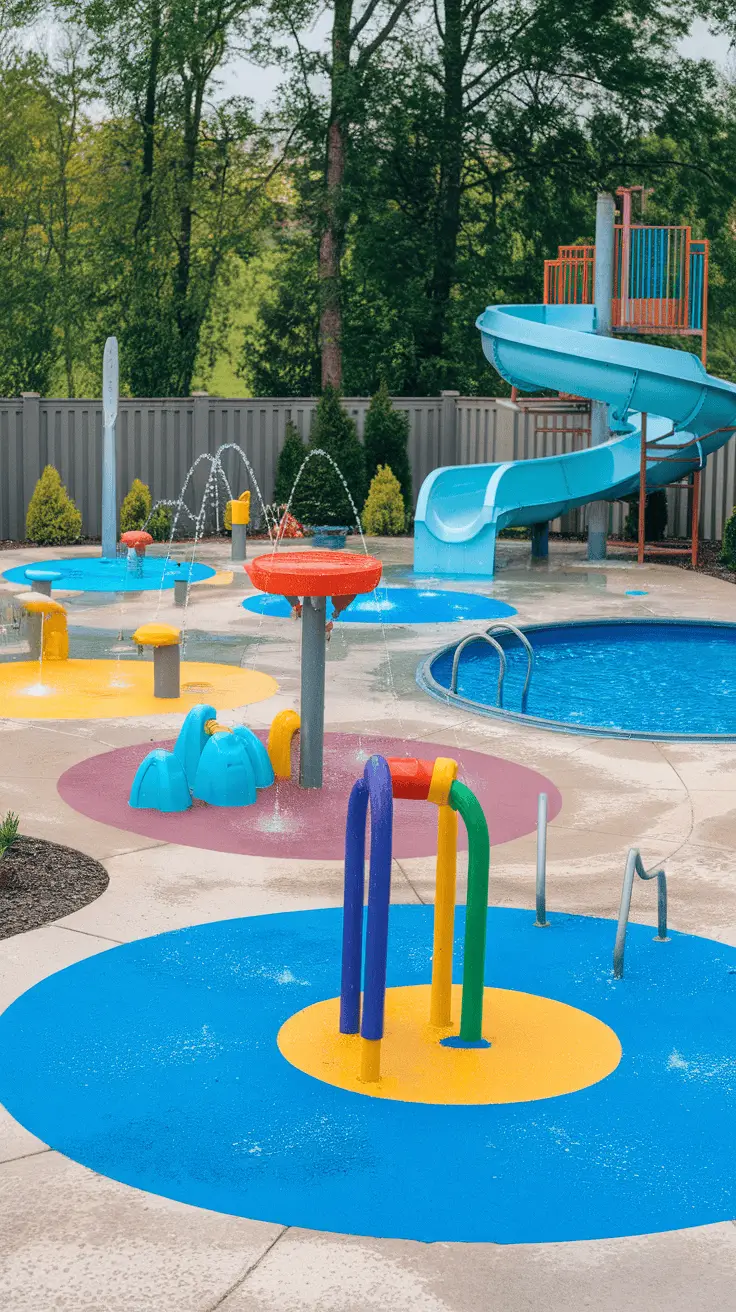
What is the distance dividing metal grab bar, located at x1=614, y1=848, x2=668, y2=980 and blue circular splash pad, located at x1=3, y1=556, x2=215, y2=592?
38.8 ft

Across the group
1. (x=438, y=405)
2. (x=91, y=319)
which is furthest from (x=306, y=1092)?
(x=91, y=319)

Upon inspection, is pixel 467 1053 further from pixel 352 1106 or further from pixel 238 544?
pixel 238 544

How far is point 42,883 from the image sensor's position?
8.14 metres

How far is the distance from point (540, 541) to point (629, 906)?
53.5 feet

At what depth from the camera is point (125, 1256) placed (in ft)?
15.4

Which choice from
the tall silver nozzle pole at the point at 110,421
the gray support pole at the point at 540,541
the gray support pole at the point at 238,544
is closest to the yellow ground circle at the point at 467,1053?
the tall silver nozzle pole at the point at 110,421

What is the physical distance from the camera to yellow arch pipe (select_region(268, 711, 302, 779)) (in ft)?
33.7

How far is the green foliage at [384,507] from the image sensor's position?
83.5 feet

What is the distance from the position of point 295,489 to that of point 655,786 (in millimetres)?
15737

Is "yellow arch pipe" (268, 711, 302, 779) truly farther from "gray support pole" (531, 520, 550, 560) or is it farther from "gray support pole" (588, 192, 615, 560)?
"gray support pole" (588, 192, 615, 560)

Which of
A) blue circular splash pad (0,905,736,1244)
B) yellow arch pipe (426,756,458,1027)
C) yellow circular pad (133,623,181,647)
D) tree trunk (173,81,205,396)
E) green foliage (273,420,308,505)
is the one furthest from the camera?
A: tree trunk (173,81,205,396)

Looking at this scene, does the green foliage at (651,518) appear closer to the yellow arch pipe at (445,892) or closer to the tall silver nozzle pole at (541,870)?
the tall silver nozzle pole at (541,870)

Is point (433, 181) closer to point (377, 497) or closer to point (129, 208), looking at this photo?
point (129, 208)

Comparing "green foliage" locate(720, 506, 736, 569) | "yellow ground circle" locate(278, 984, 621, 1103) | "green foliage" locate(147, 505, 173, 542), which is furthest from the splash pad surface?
"green foliage" locate(147, 505, 173, 542)
